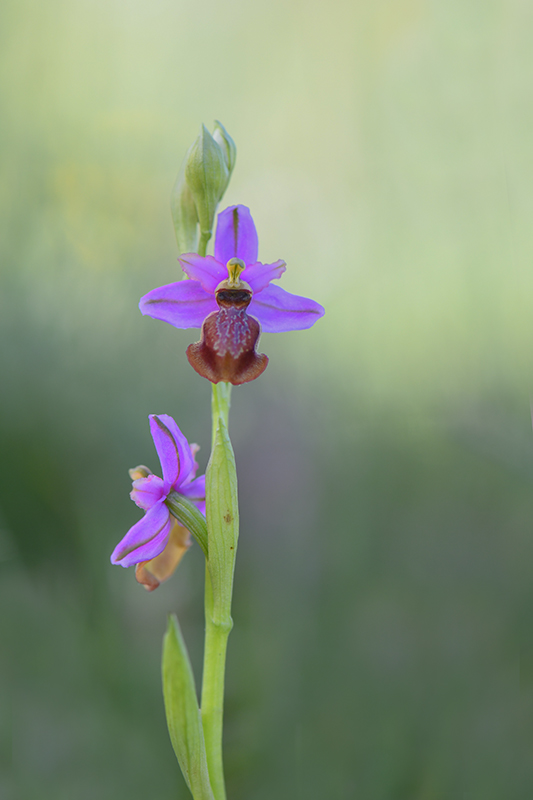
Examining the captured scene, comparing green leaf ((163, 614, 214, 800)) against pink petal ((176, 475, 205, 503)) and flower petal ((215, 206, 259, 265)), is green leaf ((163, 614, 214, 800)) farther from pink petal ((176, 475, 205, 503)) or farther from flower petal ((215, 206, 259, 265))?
flower petal ((215, 206, 259, 265))

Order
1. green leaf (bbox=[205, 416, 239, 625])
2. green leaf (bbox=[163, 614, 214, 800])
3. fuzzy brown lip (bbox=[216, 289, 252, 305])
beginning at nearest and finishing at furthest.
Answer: green leaf (bbox=[163, 614, 214, 800]) < green leaf (bbox=[205, 416, 239, 625]) < fuzzy brown lip (bbox=[216, 289, 252, 305])

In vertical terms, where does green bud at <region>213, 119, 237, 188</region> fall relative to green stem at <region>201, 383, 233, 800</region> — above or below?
above

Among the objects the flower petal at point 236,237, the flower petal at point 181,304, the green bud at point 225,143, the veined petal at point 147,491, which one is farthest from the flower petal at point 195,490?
the green bud at point 225,143

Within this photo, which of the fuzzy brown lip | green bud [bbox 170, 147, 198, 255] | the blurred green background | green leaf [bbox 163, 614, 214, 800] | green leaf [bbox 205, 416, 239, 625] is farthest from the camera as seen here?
the blurred green background

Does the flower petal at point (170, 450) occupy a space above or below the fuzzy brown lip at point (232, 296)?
below

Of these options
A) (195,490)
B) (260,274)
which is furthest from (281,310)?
(195,490)

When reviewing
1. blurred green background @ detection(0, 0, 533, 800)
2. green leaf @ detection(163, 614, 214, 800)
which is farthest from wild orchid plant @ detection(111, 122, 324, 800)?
blurred green background @ detection(0, 0, 533, 800)

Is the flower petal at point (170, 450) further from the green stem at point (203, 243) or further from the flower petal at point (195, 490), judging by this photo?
the green stem at point (203, 243)
